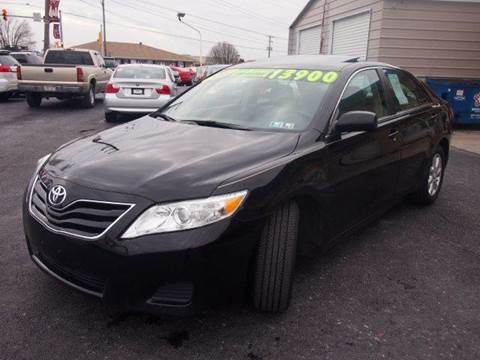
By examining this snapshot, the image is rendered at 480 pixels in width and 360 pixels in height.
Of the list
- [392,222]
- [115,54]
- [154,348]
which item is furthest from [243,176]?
[115,54]

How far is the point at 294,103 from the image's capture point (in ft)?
11.0

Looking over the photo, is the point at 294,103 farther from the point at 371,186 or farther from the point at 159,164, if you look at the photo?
the point at 159,164

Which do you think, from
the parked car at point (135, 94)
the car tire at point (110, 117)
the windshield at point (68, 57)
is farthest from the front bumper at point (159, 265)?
the windshield at point (68, 57)

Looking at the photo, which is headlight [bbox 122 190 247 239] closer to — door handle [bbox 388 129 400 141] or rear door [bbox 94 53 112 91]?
door handle [bbox 388 129 400 141]

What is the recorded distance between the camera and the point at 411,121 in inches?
167

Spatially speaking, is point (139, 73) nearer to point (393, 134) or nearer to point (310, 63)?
point (310, 63)

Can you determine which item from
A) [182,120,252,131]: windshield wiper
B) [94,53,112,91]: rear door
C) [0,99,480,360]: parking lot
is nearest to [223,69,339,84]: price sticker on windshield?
[182,120,252,131]: windshield wiper

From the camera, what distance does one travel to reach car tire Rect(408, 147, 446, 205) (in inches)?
188

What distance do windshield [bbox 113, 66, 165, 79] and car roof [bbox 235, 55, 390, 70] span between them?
7444 mm

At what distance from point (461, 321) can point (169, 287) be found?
1850mm

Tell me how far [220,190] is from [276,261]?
568mm

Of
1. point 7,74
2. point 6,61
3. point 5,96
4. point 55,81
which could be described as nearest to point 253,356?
point 55,81

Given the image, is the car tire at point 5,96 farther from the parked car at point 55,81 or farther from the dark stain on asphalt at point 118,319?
the dark stain on asphalt at point 118,319

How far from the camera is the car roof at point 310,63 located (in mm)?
3712
